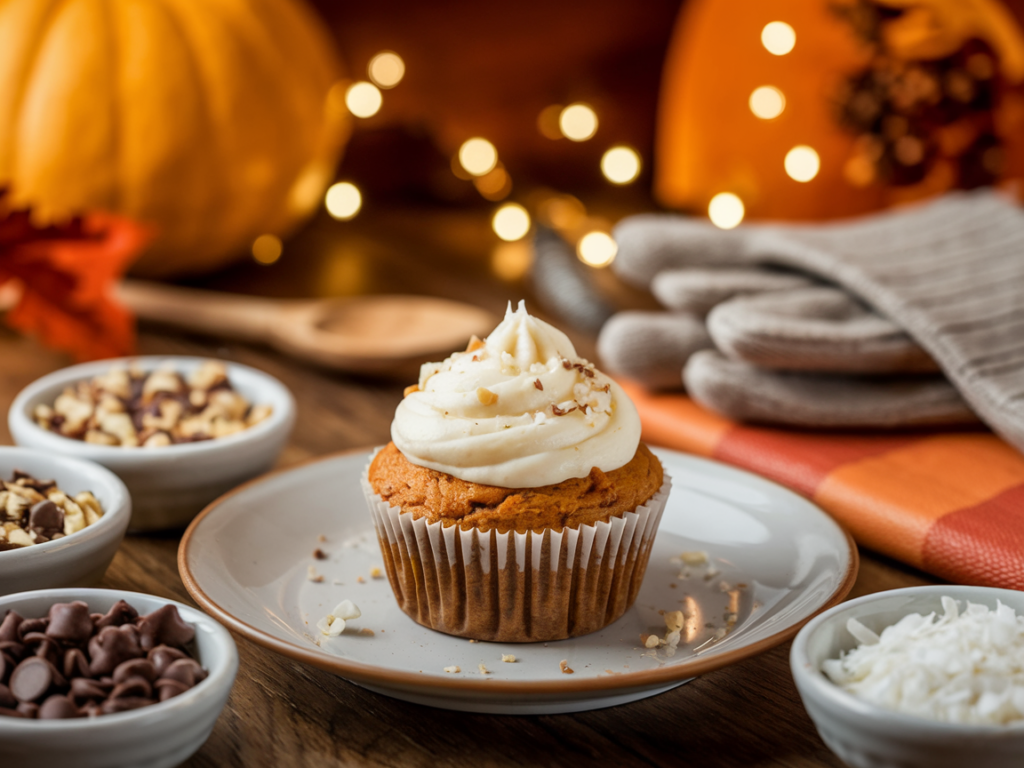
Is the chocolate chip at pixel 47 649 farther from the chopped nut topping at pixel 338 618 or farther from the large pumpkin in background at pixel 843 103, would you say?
the large pumpkin in background at pixel 843 103

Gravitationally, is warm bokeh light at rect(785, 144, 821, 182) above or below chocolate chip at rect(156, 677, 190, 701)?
above

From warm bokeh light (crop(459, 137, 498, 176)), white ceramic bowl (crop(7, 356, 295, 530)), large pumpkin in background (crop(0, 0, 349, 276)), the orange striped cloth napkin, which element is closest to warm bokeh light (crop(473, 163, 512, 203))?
warm bokeh light (crop(459, 137, 498, 176))

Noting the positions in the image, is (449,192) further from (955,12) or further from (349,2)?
Answer: (955,12)

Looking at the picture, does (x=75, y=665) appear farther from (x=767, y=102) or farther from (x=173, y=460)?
(x=767, y=102)

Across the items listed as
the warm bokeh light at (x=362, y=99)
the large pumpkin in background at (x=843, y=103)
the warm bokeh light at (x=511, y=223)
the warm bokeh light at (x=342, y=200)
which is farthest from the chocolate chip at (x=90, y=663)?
the warm bokeh light at (x=362, y=99)

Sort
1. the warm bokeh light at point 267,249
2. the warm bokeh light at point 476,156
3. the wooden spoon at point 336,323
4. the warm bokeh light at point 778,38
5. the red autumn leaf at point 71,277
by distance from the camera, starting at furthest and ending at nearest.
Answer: the warm bokeh light at point 476,156, the warm bokeh light at point 267,249, the warm bokeh light at point 778,38, the wooden spoon at point 336,323, the red autumn leaf at point 71,277

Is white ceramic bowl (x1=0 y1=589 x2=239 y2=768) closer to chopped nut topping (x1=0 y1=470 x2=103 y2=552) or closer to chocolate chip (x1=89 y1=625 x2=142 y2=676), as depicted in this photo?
chocolate chip (x1=89 y1=625 x2=142 y2=676)

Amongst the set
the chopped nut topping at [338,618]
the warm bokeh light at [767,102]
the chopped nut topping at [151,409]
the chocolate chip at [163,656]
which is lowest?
the chopped nut topping at [338,618]
